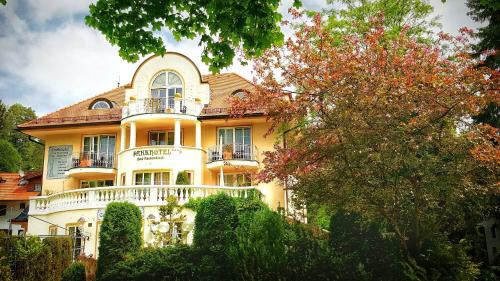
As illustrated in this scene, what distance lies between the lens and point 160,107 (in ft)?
90.4

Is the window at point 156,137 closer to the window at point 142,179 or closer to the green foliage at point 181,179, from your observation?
the window at point 142,179

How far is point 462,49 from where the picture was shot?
38.4 ft

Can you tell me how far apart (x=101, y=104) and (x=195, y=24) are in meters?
23.6

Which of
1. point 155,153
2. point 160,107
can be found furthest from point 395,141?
point 160,107

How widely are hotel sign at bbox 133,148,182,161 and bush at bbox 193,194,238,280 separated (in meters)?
11.8

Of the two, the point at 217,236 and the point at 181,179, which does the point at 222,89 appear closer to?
the point at 181,179

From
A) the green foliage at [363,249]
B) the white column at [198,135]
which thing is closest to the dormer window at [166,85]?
the white column at [198,135]

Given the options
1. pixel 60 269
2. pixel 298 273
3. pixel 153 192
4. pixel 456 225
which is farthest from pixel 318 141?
pixel 153 192

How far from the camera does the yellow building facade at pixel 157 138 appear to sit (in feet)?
85.7

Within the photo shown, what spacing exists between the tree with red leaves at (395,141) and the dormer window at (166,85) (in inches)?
737

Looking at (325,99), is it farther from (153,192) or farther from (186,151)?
(186,151)

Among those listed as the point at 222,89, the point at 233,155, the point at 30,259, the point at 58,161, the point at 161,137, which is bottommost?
the point at 30,259

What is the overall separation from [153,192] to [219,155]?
6425 millimetres

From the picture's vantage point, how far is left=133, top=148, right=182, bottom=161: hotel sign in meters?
25.9
